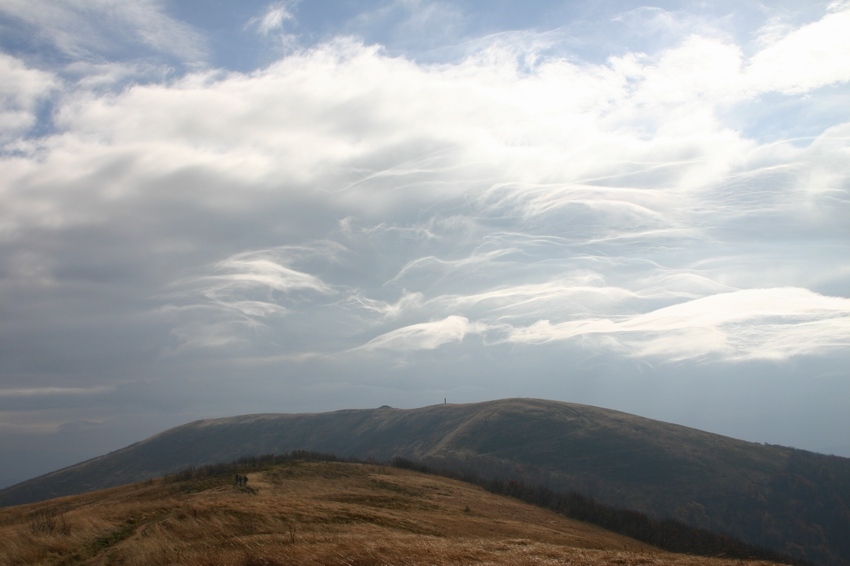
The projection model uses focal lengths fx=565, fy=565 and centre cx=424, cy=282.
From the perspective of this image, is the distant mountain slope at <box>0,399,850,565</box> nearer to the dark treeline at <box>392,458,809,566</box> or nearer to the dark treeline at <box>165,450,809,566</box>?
the dark treeline at <box>392,458,809,566</box>

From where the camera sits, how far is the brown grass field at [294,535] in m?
28.5

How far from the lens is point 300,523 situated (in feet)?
125

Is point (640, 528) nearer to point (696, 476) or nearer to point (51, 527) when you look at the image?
point (51, 527)

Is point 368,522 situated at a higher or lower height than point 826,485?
higher

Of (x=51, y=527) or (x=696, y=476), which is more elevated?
(x=51, y=527)

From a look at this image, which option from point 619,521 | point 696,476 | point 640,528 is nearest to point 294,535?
point 640,528

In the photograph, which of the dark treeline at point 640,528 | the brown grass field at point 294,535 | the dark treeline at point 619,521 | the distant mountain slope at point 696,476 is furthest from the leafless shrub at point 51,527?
the distant mountain slope at point 696,476

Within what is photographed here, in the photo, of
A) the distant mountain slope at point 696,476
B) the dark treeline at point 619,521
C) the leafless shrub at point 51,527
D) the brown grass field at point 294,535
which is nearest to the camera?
the brown grass field at point 294,535

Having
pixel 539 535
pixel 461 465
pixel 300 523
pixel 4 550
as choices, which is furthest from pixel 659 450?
pixel 4 550

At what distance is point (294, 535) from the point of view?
3300 cm

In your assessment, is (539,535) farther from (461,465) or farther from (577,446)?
(577,446)

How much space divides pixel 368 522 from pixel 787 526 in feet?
442

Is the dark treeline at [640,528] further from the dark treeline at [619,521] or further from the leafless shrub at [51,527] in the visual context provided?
the leafless shrub at [51,527]

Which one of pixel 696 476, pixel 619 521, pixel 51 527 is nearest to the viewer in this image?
pixel 51 527
